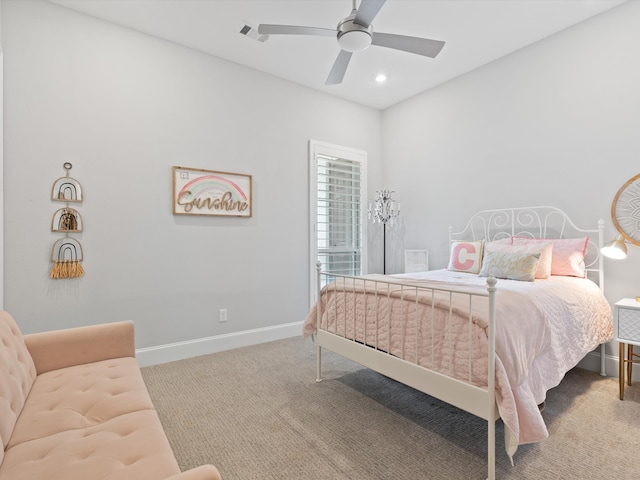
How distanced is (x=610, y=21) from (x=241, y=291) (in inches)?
162

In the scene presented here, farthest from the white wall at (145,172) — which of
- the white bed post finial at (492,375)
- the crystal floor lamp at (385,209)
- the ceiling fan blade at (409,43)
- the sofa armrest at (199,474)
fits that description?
the white bed post finial at (492,375)

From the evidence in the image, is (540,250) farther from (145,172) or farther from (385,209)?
(145,172)

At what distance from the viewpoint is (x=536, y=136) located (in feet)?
10.7

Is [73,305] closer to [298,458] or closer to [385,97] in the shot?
[298,458]

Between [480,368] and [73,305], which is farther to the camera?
[73,305]

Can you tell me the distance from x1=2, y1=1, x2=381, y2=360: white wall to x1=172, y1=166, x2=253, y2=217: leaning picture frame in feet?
0.26

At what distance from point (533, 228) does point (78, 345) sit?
3830 millimetres

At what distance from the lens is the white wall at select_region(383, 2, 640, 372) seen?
277 cm

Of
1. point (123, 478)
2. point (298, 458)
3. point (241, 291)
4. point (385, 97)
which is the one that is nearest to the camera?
point (123, 478)

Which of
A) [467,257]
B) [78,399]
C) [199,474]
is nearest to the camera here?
[199,474]

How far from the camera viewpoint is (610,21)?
2805 millimetres

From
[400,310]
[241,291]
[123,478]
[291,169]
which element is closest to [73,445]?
[123,478]

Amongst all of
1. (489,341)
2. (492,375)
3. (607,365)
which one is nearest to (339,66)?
(489,341)

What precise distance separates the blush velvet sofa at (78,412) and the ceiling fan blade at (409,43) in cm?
243
